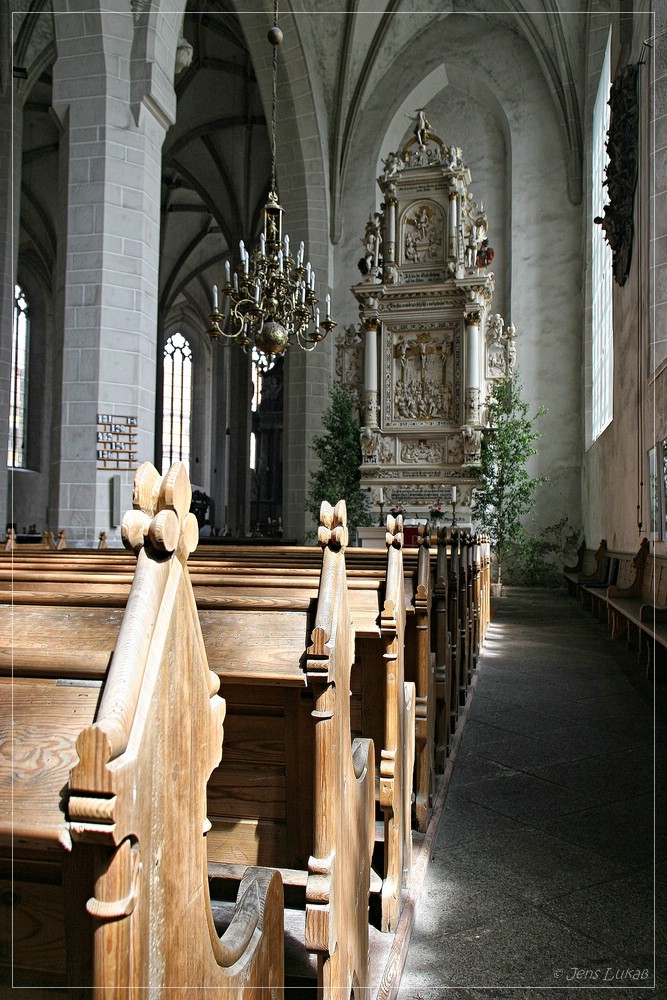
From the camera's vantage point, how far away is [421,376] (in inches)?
387

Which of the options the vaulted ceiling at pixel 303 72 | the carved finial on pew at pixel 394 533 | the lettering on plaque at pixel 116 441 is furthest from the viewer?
the vaulted ceiling at pixel 303 72

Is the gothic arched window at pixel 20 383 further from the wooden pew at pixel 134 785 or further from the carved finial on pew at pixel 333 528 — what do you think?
the wooden pew at pixel 134 785

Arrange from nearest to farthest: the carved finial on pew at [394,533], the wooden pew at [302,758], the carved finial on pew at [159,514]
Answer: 1. the carved finial on pew at [159,514]
2. the wooden pew at [302,758]
3. the carved finial on pew at [394,533]

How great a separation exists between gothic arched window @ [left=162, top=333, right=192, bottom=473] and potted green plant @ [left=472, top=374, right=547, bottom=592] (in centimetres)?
1641

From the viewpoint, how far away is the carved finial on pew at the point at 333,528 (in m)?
1.39

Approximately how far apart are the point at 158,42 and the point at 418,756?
655 cm

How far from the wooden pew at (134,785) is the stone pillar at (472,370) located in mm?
8828

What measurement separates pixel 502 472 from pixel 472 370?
1.64m

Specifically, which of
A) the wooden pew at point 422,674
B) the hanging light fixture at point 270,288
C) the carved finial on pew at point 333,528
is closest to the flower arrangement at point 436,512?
the hanging light fixture at point 270,288

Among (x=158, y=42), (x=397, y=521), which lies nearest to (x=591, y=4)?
(x=158, y=42)

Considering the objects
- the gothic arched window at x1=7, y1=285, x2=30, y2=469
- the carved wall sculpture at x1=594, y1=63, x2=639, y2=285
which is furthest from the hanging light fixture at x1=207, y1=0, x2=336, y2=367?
the gothic arched window at x1=7, y1=285, x2=30, y2=469

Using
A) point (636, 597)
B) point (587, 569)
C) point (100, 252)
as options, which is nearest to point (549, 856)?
point (636, 597)

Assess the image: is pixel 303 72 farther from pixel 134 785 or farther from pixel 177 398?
pixel 177 398

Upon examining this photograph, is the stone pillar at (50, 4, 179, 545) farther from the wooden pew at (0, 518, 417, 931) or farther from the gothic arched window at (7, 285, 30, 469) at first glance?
the gothic arched window at (7, 285, 30, 469)
